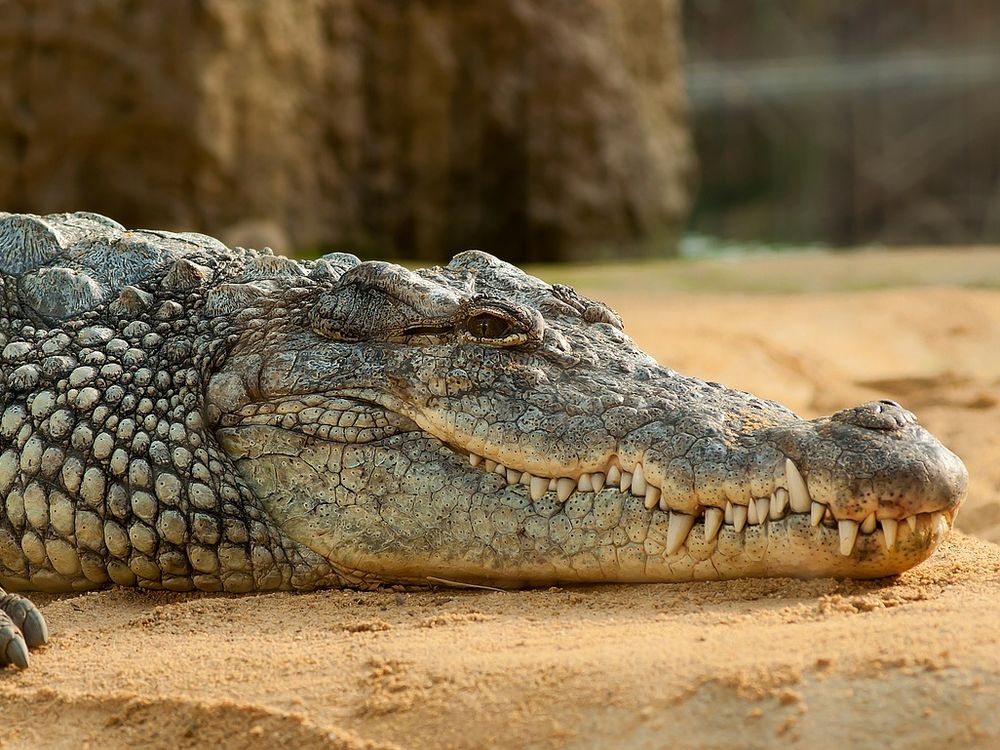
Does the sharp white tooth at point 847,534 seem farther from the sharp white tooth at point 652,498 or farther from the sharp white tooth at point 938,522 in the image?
the sharp white tooth at point 652,498

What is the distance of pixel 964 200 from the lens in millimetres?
18812

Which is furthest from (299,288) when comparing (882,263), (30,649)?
(882,263)

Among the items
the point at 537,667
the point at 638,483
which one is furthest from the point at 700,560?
the point at 537,667

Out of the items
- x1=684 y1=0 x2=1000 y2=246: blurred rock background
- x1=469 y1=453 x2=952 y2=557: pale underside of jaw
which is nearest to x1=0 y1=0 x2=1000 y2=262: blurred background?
x1=684 y1=0 x2=1000 y2=246: blurred rock background

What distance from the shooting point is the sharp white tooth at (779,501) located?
9.07 ft

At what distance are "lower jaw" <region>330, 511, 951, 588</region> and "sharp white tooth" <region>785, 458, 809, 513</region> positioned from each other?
3 centimetres

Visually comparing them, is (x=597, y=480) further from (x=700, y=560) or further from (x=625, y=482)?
(x=700, y=560)

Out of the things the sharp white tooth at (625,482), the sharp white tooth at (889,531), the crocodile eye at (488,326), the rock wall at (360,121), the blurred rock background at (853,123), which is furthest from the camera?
the blurred rock background at (853,123)

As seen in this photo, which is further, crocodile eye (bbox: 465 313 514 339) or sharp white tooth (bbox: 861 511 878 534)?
crocodile eye (bbox: 465 313 514 339)

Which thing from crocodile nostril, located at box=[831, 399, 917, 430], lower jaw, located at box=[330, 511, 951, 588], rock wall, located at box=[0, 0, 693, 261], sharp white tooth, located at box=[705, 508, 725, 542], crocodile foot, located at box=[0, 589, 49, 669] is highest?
rock wall, located at box=[0, 0, 693, 261]

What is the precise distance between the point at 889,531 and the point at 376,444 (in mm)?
1248

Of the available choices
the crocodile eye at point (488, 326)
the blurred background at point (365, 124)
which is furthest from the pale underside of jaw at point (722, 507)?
the blurred background at point (365, 124)

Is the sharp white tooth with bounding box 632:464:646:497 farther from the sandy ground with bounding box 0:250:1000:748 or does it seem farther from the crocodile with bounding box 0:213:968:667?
the sandy ground with bounding box 0:250:1000:748

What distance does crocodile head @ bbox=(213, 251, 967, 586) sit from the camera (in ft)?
9.05
